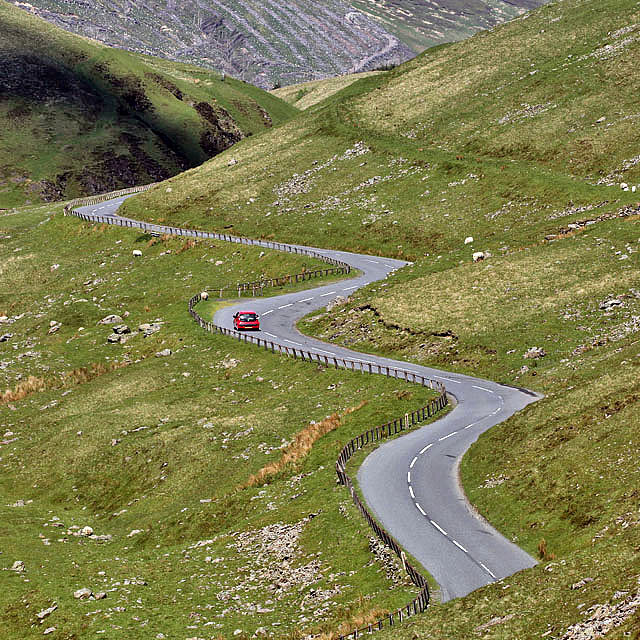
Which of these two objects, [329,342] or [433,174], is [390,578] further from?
[433,174]

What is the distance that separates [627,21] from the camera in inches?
4828

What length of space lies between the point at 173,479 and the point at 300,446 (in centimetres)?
822

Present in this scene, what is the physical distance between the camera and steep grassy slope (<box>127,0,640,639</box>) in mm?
28031

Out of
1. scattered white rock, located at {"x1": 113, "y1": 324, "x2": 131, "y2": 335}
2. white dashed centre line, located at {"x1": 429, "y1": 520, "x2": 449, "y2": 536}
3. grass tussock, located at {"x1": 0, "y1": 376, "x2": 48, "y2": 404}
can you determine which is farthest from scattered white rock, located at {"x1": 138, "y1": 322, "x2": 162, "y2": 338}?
white dashed centre line, located at {"x1": 429, "y1": 520, "x2": 449, "y2": 536}

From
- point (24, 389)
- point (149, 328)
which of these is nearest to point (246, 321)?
point (149, 328)

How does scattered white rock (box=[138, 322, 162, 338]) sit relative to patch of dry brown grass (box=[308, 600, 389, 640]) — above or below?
below

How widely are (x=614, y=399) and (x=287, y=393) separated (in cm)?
2547

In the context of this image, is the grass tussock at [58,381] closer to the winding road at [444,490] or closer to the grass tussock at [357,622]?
the winding road at [444,490]

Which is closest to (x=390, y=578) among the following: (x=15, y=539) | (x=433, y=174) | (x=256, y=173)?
(x=15, y=539)

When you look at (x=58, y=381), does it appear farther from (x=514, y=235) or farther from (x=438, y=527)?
(x=514, y=235)

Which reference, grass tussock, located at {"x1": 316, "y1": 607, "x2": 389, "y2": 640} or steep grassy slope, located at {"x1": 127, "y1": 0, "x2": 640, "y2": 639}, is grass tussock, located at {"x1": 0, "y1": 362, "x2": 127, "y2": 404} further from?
grass tussock, located at {"x1": 316, "y1": 607, "x2": 389, "y2": 640}

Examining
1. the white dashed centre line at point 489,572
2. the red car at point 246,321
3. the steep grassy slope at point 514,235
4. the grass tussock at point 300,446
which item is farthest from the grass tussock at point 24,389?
the white dashed centre line at point 489,572

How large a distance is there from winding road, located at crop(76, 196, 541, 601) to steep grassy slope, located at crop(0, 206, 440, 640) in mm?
1705

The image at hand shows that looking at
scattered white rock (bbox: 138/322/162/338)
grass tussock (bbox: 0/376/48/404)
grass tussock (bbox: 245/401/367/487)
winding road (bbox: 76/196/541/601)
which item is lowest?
grass tussock (bbox: 0/376/48/404)
